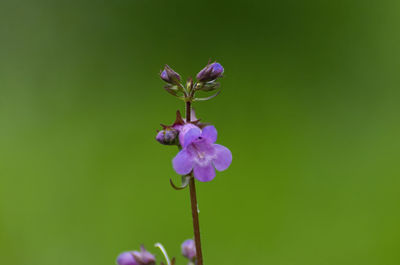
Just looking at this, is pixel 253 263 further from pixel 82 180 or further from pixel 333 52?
pixel 333 52

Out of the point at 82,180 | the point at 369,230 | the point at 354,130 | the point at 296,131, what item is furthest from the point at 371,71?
the point at 82,180

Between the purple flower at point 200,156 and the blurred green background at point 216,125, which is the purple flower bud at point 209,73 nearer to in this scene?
the purple flower at point 200,156

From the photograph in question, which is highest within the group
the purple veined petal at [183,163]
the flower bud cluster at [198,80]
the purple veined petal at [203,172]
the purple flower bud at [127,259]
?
the flower bud cluster at [198,80]

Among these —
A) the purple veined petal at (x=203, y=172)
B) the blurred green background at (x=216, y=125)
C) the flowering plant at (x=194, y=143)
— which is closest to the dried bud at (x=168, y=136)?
the flowering plant at (x=194, y=143)

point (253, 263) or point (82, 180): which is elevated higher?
point (82, 180)

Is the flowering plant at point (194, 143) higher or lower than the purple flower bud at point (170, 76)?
lower

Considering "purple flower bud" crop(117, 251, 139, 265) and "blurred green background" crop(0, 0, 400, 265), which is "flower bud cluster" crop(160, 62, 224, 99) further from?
"blurred green background" crop(0, 0, 400, 265)
